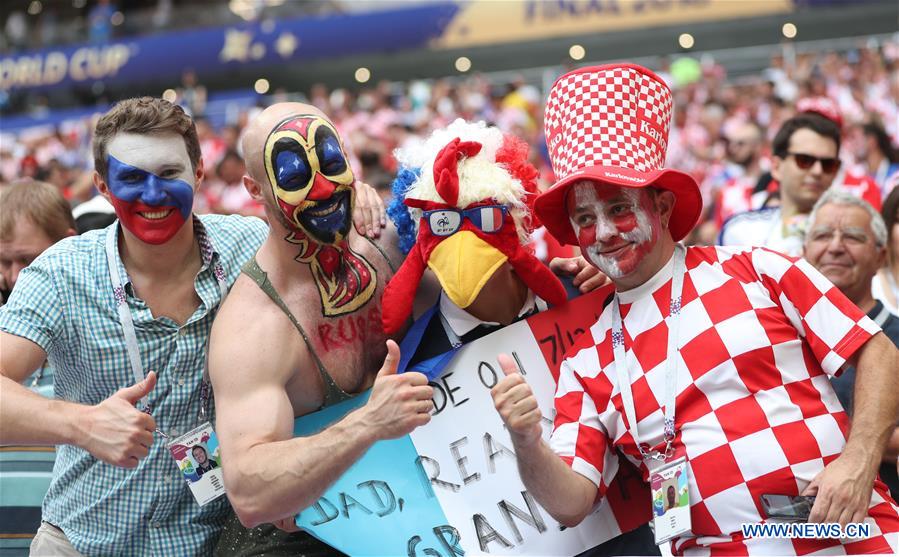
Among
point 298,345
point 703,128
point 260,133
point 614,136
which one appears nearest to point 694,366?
point 614,136

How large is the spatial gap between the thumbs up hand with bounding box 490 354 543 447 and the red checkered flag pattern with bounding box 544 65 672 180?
2.48 feet

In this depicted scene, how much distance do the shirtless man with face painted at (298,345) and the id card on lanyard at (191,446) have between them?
8.3 inches

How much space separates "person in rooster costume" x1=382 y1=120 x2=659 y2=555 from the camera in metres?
3.21

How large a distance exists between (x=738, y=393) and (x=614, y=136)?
0.86 m

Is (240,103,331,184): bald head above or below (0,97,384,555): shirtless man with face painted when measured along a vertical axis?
above

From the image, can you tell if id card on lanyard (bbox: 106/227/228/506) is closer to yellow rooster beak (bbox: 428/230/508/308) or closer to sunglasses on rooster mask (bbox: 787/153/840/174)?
yellow rooster beak (bbox: 428/230/508/308)

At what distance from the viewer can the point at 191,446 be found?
11.0 ft

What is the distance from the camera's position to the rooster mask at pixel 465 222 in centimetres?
318

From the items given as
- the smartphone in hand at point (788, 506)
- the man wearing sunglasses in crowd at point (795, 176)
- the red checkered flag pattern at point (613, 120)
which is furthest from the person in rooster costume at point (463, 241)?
the man wearing sunglasses in crowd at point (795, 176)

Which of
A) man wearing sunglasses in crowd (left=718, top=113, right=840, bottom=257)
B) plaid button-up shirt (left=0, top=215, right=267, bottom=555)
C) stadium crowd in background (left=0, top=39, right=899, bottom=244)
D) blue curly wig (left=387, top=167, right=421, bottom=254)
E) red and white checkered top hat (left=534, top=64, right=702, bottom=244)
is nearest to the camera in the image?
red and white checkered top hat (left=534, top=64, right=702, bottom=244)

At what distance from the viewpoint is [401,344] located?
3.39 meters

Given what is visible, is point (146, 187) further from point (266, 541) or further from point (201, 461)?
point (266, 541)

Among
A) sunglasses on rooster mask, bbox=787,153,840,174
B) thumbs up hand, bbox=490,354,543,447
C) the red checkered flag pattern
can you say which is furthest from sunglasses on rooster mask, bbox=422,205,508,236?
sunglasses on rooster mask, bbox=787,153,840,174

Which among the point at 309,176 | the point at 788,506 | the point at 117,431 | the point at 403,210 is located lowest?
the point at 788,506
